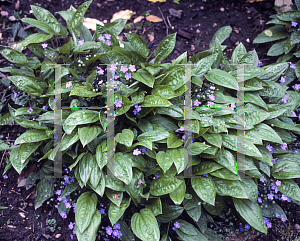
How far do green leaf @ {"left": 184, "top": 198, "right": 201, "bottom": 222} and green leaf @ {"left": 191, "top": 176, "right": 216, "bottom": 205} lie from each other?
0.70ft

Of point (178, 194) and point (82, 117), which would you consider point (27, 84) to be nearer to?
point (82, 117)

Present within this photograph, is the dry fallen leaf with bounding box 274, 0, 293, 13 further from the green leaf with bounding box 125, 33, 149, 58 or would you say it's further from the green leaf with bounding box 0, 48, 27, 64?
the green leaf with bounding box 0, 48, 27, 64

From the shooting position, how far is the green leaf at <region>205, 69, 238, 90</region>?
2.63 metres

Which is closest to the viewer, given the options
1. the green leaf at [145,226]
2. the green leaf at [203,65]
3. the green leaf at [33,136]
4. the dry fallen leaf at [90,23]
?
the green leaf at [145,226]

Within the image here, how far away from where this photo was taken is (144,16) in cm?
358

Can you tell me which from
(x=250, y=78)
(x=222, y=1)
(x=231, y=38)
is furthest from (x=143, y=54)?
(x=222, y=1)

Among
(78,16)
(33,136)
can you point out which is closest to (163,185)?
(33,136)

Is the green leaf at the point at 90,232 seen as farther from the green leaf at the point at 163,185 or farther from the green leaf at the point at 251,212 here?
the green leaf at the point at 251,212

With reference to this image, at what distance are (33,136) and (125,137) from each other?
0.89m

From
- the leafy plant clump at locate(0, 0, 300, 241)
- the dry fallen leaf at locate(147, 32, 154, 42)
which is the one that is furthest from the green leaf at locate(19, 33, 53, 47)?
the dry fallen leaf at locate(147, 32, 154, 42)

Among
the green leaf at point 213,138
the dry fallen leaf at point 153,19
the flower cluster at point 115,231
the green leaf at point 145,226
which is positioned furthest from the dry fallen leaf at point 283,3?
the flower cluster at point 115,231

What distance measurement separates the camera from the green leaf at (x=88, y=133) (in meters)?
2.21

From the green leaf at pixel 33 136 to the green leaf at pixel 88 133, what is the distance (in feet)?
1.30

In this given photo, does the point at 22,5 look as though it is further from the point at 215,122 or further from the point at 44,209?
the point at 215,122
